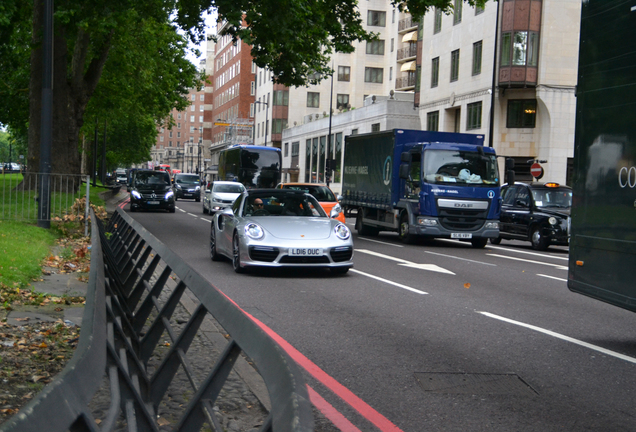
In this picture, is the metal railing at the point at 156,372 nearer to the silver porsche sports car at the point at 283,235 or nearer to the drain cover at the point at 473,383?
the drain cover at the point at 473,383

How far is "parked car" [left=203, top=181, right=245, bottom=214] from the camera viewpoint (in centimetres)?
3359

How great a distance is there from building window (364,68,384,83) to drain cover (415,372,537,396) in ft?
262

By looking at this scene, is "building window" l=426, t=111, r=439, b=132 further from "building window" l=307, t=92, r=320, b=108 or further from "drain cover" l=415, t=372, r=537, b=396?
"drain cover" l=415, t=372, r=537, b=396

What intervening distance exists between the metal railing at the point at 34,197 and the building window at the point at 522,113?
2962 centimetres

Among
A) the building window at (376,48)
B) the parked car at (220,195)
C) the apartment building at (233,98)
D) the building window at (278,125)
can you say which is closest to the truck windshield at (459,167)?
the parked car at (220,195)

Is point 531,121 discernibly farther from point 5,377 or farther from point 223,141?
point 223,141

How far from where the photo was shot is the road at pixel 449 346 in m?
5.12

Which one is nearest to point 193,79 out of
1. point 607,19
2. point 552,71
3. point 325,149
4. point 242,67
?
point 552,71

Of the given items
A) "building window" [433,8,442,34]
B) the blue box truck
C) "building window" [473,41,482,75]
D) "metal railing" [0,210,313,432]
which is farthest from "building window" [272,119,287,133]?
"metal railing" [0,210,313,432]

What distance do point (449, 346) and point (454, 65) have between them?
42626 mm

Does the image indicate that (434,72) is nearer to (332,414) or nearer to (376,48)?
(376,48)

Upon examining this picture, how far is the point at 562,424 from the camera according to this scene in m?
4.85

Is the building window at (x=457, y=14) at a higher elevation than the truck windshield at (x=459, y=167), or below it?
higher

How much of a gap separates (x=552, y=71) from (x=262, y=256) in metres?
33.1
